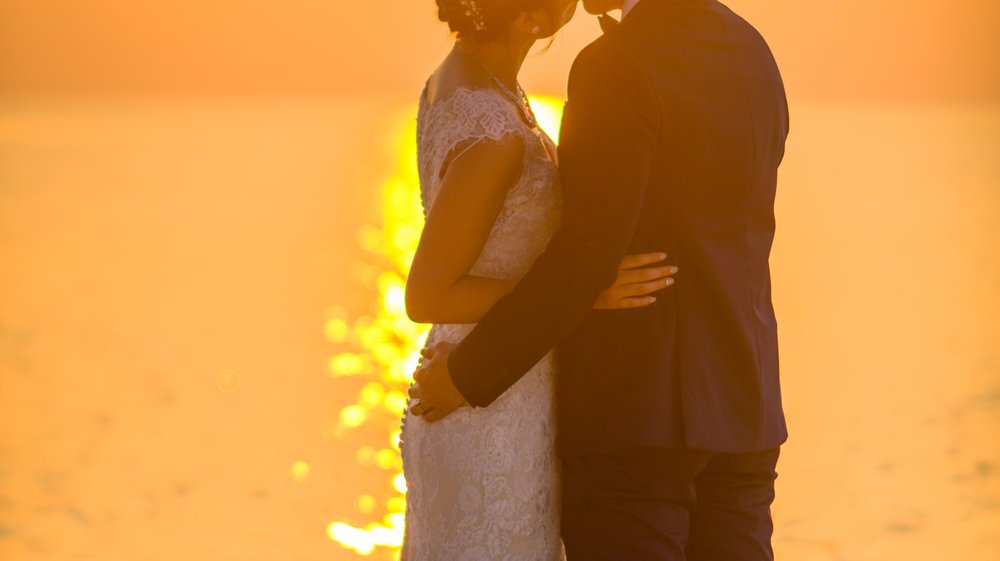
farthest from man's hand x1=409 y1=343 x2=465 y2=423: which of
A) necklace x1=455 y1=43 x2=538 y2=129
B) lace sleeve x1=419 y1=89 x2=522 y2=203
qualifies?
necklace x1=455 y1=43 x2=538 y2=129

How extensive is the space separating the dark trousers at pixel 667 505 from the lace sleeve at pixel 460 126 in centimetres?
52

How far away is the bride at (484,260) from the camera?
7.48 ft

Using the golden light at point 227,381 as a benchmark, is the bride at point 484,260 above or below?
below

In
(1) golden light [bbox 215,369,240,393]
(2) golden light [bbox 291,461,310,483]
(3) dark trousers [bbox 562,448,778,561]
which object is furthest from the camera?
(1) golden light [bbox 215,369,240,393]

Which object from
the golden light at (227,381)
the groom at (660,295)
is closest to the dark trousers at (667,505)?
the groom at (660,295)

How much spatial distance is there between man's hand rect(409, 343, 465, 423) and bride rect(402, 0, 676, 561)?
0.02 meters

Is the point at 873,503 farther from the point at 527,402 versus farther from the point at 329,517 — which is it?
the point at 527,402

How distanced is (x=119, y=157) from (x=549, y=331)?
94.0 ft

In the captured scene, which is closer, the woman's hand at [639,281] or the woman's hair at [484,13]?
the woman's hand at [639,281]

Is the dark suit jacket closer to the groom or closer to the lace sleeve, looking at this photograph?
the groom

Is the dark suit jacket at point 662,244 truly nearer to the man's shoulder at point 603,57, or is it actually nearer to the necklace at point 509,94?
the man's shoulder at point 603,57

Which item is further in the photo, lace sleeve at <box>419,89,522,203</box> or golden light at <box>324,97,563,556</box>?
golden light at <box>324,97,563,556</box>

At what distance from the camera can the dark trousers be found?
2.23 m

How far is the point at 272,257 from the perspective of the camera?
43.1 feet
